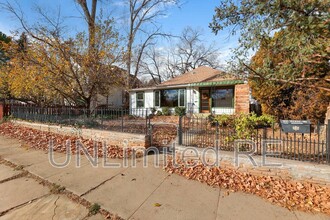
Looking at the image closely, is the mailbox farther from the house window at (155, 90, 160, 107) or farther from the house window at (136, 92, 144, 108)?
the house window at (136, 92, 144, 108)

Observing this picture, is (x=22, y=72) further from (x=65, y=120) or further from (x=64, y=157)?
(x=64, y=157)

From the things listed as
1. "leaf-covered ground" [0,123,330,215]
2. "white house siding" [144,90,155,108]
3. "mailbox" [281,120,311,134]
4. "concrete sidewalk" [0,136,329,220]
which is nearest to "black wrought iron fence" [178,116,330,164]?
"mailbox" [281,120,311,134]

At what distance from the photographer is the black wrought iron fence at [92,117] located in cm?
633

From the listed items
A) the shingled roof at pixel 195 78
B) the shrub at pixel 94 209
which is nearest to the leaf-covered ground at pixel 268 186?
the shrub at pixel 94 209

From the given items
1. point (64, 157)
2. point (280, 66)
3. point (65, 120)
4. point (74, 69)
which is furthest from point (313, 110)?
point (74, 69)

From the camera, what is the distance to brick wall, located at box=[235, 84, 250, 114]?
12148mm

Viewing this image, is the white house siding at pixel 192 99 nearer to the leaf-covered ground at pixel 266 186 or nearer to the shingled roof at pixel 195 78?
the shingled roof at pixel 195 78

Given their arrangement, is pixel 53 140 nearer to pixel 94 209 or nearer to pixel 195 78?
pixel 94 209

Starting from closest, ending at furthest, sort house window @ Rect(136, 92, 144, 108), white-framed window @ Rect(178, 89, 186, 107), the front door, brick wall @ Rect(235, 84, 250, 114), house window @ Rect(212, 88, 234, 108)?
brick wall @ Rect(235, 84, 250, 114), house window @ Rect(212, 88, 234, 108), the front door, white-framed window @ Rect(178, 89, 186, 107), house window @ Rect(136, 92, 144, 108)

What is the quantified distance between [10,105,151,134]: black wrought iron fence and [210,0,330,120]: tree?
3.37 metres

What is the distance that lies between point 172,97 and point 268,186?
12.8 meters

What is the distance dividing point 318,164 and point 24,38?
1313cm

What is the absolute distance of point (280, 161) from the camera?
11.7ft

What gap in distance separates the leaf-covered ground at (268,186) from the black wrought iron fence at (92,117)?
214 centimetres
